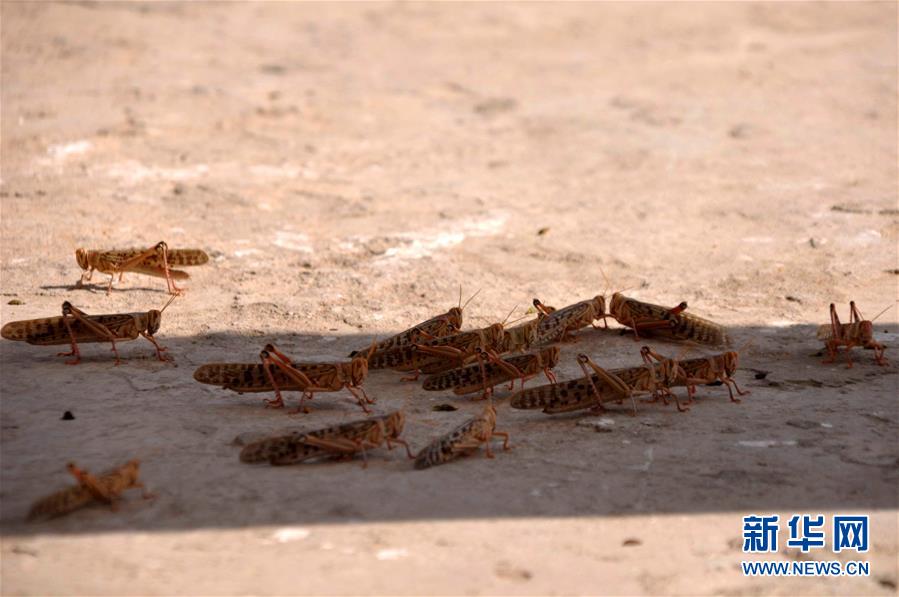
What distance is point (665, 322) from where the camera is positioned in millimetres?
7160

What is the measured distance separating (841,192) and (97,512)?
27.9ft

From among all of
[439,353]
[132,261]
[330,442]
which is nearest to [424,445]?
[330,442]

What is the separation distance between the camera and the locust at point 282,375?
5719 millimetres

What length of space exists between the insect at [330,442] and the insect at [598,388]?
0.92 m

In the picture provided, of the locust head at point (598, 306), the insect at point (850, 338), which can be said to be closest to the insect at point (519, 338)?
the locust head at point (598, 306)

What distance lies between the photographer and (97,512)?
4.45m

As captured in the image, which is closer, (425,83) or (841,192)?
(841,192)

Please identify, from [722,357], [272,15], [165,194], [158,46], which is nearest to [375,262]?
[165,194]

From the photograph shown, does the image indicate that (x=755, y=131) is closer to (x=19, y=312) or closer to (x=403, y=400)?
(x=403, y=400)

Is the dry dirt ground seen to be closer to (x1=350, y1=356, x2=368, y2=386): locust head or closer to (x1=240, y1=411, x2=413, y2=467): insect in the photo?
(x1=240, y1=411, x2=413, y2=467): insect

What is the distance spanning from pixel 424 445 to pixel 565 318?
207 cm

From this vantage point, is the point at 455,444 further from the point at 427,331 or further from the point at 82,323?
the point at 82,323

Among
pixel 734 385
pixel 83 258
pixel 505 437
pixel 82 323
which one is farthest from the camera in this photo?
pixel 83 258

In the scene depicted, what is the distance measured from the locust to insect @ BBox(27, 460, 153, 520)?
4.16 feet
